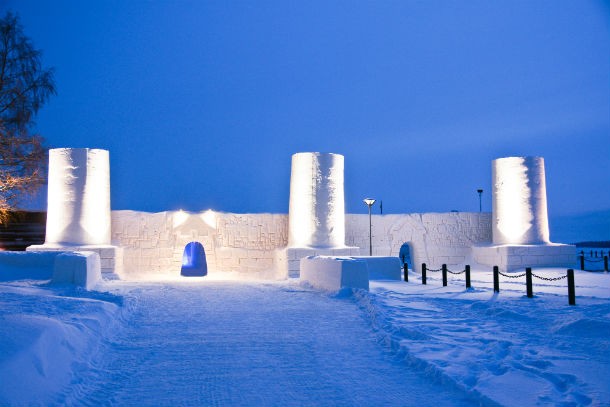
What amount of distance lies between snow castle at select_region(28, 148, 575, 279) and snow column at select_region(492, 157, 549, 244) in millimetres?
39

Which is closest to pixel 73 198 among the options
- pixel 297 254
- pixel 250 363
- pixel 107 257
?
pixel 107 257

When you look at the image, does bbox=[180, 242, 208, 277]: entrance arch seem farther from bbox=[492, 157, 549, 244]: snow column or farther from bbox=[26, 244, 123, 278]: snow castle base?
bbox=[492, 157, 549, 244]: snow column

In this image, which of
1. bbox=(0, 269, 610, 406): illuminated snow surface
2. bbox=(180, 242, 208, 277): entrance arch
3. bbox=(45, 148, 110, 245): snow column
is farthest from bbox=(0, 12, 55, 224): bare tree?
bbox=(180, 242, 208, 277): entrance arch

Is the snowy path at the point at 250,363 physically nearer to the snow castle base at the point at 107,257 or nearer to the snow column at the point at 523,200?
the snow castle base at the point at 107,257

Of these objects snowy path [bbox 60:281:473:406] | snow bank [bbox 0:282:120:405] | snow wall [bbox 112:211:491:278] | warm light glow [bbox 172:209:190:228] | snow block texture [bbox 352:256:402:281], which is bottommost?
snowy path [bbox 60:281:473:406]

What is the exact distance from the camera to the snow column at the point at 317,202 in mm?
18609

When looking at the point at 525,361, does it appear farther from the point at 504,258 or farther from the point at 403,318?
the point at 504,258

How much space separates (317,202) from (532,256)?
28.6 ft

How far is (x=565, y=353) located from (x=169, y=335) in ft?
16.3

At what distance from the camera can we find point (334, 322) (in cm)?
805

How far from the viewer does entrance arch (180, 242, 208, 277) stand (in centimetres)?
3219

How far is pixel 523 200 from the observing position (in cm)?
2052

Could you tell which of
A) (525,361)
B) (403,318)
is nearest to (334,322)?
(403,318)

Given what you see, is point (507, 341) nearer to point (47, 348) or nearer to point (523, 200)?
point (47, 348)
